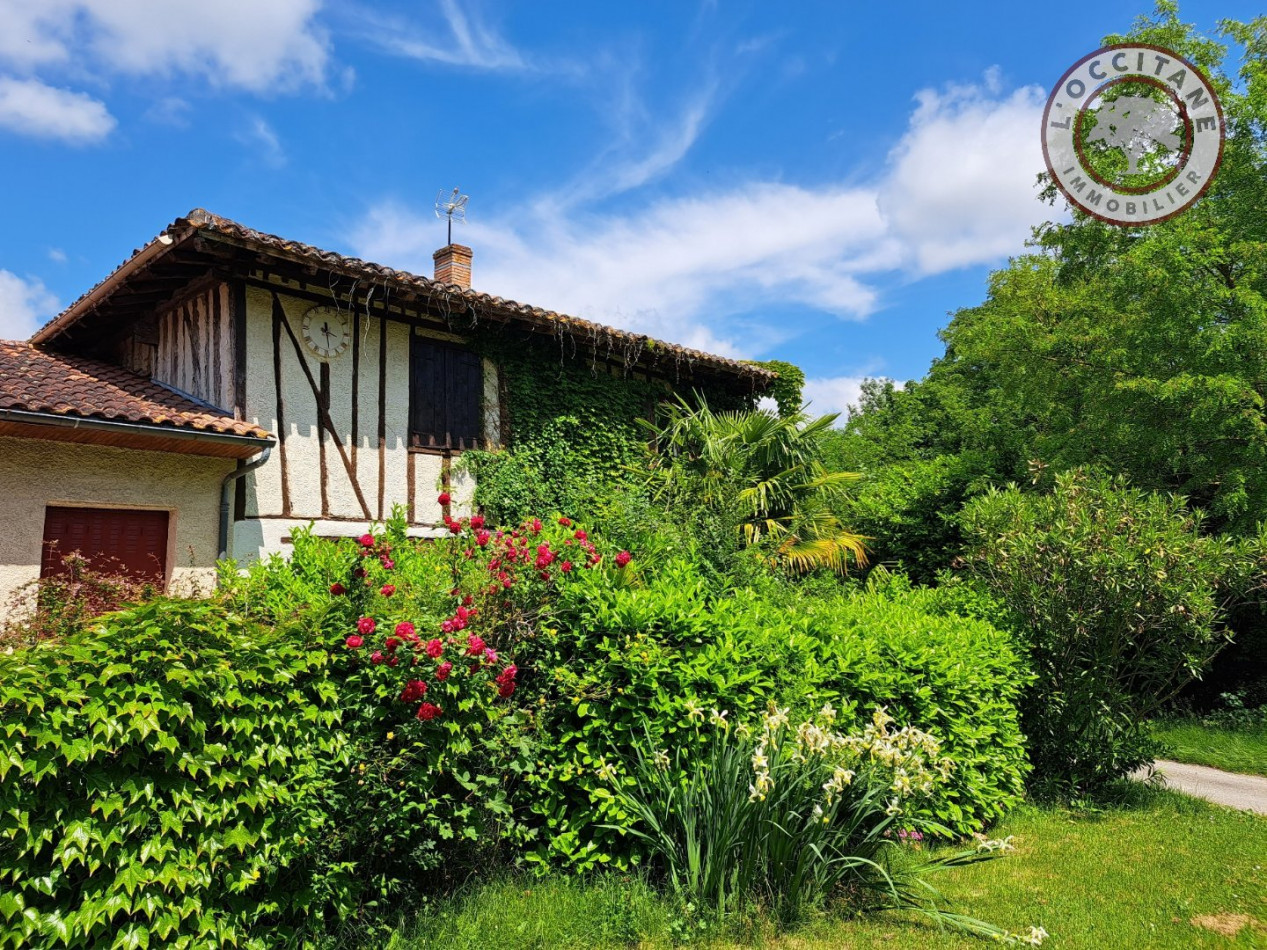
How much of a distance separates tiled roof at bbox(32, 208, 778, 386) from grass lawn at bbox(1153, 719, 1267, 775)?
809cm

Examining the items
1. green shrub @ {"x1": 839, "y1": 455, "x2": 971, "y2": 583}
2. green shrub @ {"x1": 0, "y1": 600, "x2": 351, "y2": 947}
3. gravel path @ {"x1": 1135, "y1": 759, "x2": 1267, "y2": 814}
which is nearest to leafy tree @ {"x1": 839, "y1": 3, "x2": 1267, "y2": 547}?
green shrub @ {"x1": 839, "y1": 455, "x2": 971, "y2": 583}

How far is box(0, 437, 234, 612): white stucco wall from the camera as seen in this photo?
7797mm

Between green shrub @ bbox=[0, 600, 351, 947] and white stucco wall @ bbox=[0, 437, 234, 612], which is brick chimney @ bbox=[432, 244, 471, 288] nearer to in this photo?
white stucco wall @ bbox=[0, 437, 234, 612]

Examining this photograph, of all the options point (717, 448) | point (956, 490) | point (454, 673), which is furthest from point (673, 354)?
point (454, 673)

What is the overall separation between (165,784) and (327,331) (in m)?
7.41

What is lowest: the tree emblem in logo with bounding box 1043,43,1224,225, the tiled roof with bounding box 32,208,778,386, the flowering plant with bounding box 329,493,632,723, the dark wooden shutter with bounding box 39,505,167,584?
the flowering plant with bounding box 329,493,632,723

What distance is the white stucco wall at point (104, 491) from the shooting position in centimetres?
780

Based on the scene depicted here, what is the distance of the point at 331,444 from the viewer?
9.67m

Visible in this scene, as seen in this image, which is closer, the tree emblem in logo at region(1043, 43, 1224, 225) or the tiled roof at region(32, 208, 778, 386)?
the tiled roof at region(32, 208, 778, 386)

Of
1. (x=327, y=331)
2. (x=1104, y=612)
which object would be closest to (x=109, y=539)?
(x=327, y=331)

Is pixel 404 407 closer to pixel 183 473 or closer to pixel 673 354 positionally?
pixel 183 473

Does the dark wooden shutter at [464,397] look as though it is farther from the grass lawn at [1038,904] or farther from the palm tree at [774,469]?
the grass lawn at [1038,904]

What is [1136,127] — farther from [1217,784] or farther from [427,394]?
[427,394]

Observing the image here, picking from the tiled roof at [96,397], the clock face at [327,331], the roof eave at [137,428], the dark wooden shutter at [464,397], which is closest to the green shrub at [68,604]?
the roof eave at [137,428]
